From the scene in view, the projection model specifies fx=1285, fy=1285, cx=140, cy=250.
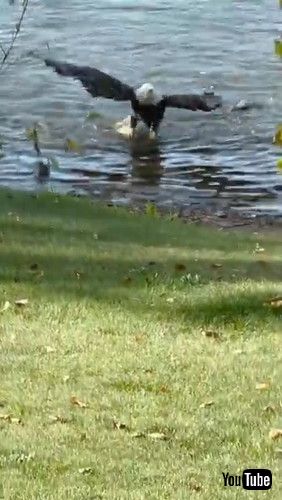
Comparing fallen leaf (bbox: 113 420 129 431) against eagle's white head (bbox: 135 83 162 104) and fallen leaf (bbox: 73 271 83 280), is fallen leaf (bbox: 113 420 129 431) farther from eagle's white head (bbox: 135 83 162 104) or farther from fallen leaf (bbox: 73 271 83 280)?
eagle's white head (bbox: 135 83 162 104)

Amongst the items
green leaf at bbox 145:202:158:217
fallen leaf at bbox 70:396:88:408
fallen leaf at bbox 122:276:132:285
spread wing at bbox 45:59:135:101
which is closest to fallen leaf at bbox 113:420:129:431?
fallen leaf at bbox 70:396:88:408

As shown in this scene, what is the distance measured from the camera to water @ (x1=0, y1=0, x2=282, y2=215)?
686 inches

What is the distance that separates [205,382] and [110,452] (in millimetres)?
1224

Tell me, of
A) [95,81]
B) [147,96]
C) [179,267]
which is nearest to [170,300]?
[179,267]

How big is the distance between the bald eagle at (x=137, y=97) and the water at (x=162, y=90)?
0.41 metres

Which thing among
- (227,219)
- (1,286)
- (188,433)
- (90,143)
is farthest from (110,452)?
(90,143)

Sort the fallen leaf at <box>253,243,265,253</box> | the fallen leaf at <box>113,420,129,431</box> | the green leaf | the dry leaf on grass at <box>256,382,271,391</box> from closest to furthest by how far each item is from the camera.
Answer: the fallen leaf at <box>113,420,129,431</box> → the dry leaf on grass at <box>256,382,271,391</box> → the fallen leaf at <box>253,243,265,253</box> → the green leaf

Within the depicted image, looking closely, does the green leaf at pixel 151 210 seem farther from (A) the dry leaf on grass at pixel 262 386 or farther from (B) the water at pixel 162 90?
(A) the dry leaf on grass at pixel 262 386

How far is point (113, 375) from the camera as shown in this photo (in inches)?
273

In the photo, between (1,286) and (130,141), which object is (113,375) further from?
(130,141)

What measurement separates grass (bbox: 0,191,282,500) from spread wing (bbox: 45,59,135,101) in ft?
27.0

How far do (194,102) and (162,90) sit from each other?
13.9 feet

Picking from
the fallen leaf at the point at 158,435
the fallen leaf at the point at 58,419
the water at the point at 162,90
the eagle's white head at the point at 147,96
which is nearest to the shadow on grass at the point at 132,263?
Answer: the fallen leaf at the point at 58,419

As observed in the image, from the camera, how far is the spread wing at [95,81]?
19219mm
